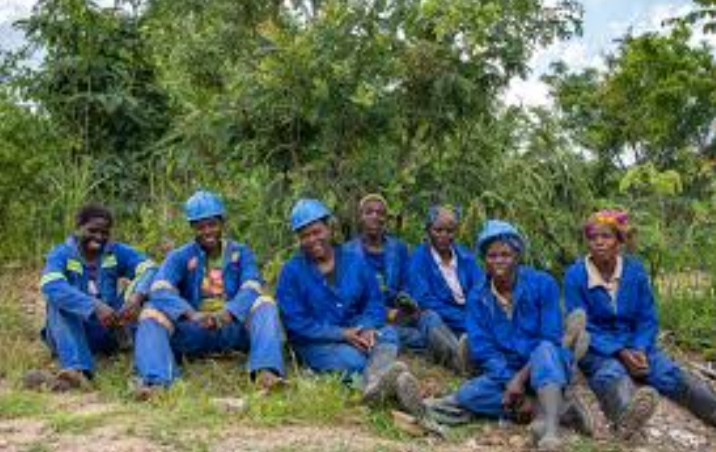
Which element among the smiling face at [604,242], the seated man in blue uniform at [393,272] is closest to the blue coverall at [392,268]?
the seated man in blue uniform at [393,272]

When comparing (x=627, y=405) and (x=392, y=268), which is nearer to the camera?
(x=627, y=405)

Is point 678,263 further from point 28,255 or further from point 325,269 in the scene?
point 28,255

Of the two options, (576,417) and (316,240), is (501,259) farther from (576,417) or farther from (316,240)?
(316,240)

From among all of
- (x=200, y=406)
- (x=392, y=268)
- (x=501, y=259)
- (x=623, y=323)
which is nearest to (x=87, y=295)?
(x=200, y=406)

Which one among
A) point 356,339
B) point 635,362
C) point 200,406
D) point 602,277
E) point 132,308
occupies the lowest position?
point 200,406

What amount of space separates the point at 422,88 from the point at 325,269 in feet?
5.07

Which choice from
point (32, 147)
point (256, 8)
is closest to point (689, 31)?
point (256, 8)

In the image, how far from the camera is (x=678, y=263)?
28.7ft

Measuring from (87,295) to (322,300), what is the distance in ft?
4.53

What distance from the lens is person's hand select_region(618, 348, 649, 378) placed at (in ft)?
21.0

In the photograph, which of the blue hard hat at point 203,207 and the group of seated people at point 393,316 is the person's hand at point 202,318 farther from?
the blue hard hat at point 203,207

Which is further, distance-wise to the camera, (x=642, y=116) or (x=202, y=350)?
(x=642, y=116)

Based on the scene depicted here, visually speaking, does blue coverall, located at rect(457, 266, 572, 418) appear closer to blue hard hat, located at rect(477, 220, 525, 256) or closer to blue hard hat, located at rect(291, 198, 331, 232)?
blue hard hat, located at rect(477, 220, 525, 256)

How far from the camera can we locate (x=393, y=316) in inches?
296
